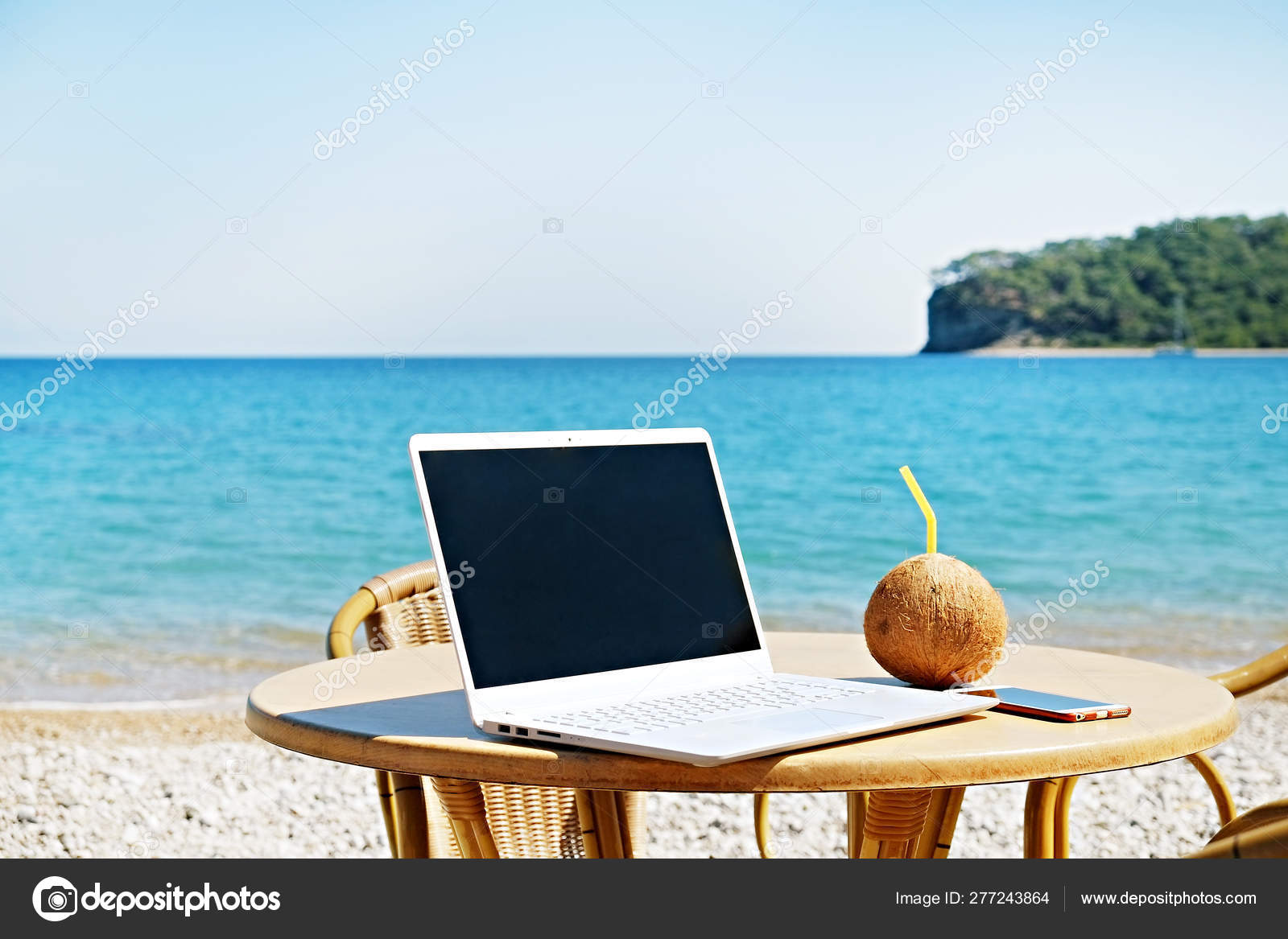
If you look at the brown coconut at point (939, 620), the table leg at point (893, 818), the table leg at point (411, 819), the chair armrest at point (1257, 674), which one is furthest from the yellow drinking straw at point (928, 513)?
the chair armrest at point (1257, 674)

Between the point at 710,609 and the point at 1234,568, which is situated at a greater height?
the point at 710,609

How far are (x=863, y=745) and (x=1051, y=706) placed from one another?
26cm

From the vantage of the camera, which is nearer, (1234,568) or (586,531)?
(586,531)

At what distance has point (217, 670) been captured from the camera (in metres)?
6.38

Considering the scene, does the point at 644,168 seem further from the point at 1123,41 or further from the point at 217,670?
the point at 217,670

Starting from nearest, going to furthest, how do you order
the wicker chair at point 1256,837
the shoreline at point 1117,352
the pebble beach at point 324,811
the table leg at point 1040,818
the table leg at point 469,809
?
the wicker chair at point 1256,837, the table leg at point 469,809, the table leg at point 1040,818, the pebble beach at point 324,811, the shoreline at point 1117,352

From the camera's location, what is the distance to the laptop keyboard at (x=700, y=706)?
1.09 m

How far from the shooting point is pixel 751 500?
1265 cm

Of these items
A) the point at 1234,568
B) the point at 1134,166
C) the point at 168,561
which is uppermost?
the point at 1134,166

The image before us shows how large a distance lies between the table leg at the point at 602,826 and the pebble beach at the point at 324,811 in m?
1.57

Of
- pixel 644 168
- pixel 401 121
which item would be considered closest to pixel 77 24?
pixel 401 121

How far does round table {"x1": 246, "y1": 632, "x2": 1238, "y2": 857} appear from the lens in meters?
0.99

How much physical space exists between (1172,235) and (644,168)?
50.6ft
